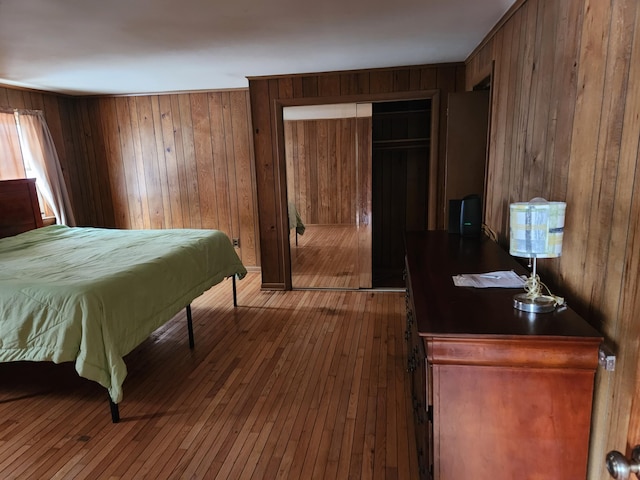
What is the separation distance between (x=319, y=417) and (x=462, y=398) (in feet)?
4.12

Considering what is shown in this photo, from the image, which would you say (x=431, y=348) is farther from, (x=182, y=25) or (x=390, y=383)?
(x=182, y=25)

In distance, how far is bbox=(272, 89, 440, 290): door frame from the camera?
3922 millimetres

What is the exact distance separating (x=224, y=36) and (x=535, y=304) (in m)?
2.58

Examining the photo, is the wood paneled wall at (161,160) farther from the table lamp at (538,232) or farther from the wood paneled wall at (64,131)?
the table lamp at (538,232)

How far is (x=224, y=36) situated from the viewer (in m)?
2.74

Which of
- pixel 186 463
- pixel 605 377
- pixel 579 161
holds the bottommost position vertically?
pixel 186 463

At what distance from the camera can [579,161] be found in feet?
4.54

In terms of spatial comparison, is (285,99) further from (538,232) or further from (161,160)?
(538,232)

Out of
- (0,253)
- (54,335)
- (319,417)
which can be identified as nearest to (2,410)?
(54,335)

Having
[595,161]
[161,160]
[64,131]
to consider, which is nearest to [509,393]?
[595,161]

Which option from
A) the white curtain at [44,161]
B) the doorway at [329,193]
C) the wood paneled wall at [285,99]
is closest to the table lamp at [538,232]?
the wood paneled wall at [285,99]

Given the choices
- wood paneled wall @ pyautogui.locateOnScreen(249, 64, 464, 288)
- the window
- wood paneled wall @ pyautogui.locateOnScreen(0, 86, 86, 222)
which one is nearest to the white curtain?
the window

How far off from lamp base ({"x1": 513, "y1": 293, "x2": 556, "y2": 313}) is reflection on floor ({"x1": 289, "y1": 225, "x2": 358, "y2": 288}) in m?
3.19

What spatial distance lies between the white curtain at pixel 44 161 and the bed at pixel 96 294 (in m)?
1.36
